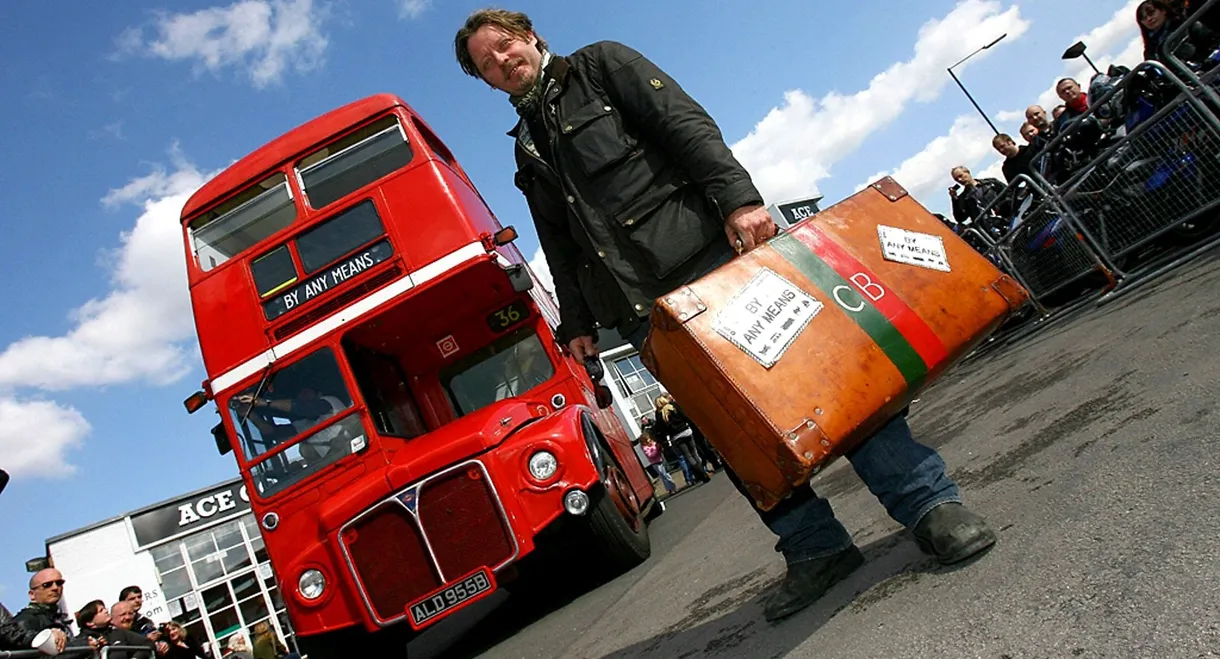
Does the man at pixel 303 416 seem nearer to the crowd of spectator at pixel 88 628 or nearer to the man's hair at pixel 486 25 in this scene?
the crowd of spectator at pixel 88 628

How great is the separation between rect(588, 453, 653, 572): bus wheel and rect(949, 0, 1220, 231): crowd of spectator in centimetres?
471

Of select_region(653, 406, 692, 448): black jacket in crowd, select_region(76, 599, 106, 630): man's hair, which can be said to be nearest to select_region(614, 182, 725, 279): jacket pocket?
select_region(76, 599, 106, 630): man's hair

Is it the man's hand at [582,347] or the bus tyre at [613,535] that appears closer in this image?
the man's hand at [582,347]

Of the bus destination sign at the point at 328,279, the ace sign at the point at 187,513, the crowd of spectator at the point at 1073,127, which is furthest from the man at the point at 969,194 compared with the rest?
the ace sign at the point at 187,513

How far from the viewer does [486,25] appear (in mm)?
2953

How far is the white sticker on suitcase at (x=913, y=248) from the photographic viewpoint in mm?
2508

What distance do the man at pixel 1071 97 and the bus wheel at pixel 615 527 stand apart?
5566 millimetres

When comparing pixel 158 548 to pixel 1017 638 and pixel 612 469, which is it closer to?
pixel 612 469

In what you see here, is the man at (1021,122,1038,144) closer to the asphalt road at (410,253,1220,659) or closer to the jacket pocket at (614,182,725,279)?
the asphalt road at (410,253,1220,659)

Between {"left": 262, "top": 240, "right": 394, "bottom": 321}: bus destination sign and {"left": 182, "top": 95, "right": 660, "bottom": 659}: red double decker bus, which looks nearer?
{"left": 182, "top": 95, "right": 660, "bottom": 659}: red double decker bus

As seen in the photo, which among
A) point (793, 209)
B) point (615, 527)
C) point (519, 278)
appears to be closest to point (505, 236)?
point (519, 278)

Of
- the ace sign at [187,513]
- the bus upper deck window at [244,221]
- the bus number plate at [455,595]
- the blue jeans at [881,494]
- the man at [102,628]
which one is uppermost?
the ace sign at [187,513]

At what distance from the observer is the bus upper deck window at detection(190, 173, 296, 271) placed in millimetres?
6621

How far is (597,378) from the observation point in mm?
3785
